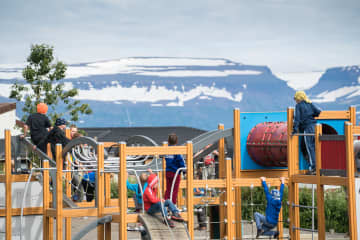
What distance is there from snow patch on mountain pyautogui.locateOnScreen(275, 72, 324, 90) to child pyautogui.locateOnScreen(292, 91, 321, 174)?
88762 mm

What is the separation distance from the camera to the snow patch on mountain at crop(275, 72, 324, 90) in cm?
10044

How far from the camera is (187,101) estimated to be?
9712cm

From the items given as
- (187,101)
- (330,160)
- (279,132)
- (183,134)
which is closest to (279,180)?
(279,132)

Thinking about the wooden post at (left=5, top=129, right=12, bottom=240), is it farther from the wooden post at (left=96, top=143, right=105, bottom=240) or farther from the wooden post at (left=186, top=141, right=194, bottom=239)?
the wooden post at (left=186, top=141, right=194, bottom=239)

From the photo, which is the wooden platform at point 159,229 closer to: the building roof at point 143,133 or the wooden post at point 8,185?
the wooden post at point 8,185

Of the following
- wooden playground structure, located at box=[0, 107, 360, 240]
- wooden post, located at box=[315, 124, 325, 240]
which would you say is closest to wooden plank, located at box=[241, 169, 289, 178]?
wooden playground structure, located at box=[0, 107, 360, 240]

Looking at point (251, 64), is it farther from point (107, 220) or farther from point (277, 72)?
point (107, 220)

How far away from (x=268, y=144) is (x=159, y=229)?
13.7 feet

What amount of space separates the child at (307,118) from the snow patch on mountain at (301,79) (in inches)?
3495

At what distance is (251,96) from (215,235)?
82.8 metres

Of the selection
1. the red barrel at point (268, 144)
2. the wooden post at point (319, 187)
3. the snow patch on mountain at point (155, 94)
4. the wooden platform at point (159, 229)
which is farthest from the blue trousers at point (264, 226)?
the snow patch on mountain at point (155, 94)

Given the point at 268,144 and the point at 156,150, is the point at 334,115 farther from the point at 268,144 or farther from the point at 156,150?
the point at 156,150

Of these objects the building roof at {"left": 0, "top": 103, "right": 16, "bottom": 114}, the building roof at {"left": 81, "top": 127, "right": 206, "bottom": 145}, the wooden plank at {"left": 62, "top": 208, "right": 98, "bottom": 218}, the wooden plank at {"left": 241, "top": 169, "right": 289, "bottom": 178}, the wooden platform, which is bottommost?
the wooden platform

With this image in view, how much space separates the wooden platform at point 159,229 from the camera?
33.3 feet
